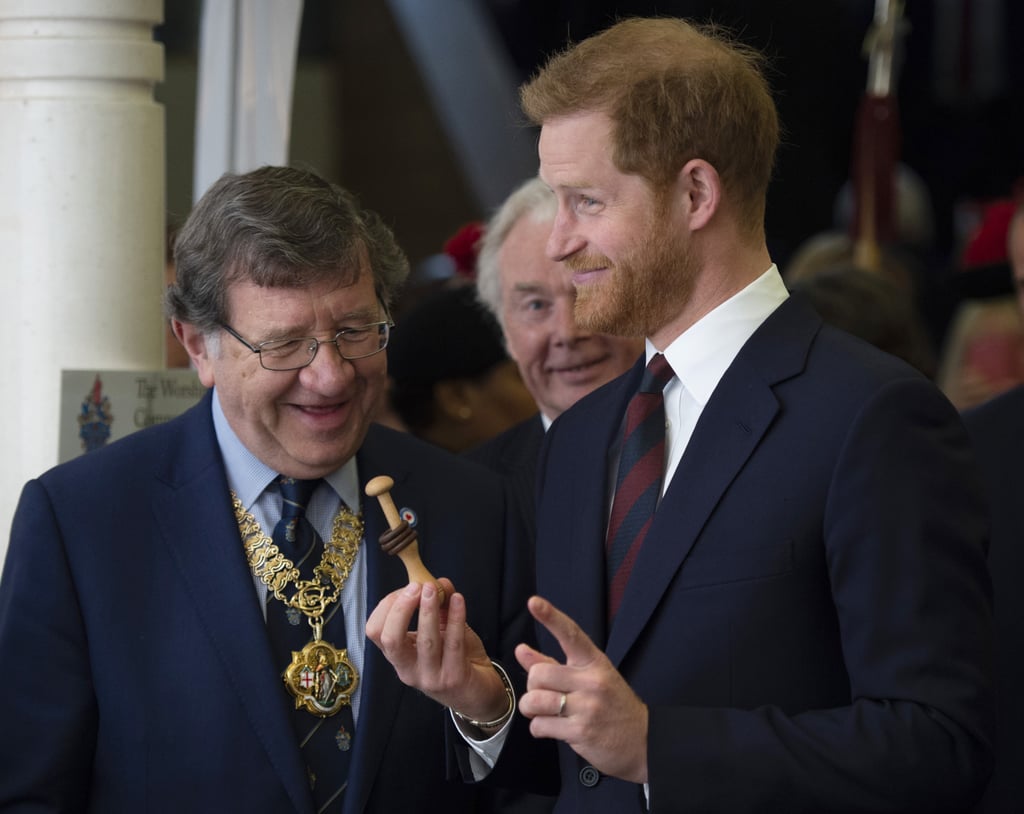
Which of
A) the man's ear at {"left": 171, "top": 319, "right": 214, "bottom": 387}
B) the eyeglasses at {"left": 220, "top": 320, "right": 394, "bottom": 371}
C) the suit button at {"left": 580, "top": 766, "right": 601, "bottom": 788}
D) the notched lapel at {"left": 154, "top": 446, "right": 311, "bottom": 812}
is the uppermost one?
the eyeglasses at {"left": 220, "top": 320, "right": 394, "bottom": 371}

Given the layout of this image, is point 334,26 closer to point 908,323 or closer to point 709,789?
point 908,323

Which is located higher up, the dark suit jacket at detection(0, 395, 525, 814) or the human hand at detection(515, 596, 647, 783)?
the human hand at detection(515, 596, 647, 783)

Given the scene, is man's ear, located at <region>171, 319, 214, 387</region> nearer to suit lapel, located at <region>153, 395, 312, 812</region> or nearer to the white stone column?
suit lapel, located at <region>153, 395, 312, 812</region>

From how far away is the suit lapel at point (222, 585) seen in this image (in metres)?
2.46

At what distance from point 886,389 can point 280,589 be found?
3.38 feet

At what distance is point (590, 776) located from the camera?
2316 mm

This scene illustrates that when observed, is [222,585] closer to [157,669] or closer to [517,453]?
[157,669]

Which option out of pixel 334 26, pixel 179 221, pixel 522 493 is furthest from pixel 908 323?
pixel 334 26

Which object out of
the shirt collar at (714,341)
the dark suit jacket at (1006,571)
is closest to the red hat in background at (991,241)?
the dark suit jacket at (1006,571)

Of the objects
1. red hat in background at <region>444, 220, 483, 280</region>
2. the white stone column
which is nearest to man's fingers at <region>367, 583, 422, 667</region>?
the white stone column

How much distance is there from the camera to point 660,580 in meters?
2.20

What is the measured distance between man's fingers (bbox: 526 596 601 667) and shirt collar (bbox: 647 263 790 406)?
1.57ft

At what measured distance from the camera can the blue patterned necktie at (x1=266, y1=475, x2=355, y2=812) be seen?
2514mm

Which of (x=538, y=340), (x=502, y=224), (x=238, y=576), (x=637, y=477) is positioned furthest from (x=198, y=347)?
(x=502, y=224)
